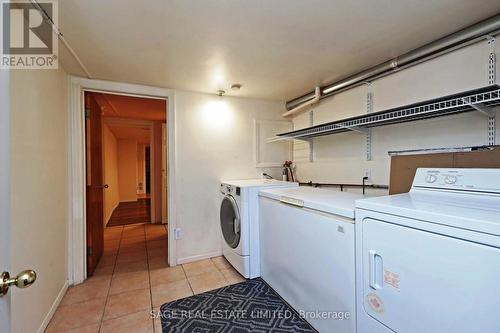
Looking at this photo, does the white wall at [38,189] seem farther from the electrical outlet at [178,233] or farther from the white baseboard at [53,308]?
the electrical outlet at [178,233]

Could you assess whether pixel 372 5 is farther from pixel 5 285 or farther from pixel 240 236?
pixel 240 236

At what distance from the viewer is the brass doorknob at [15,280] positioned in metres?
0.58

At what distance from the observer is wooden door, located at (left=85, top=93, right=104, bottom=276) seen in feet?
7.91

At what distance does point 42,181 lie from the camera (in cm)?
165

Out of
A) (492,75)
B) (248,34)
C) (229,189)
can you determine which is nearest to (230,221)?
(229,189)

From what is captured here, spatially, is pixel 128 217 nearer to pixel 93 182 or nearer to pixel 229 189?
pixel 93 182

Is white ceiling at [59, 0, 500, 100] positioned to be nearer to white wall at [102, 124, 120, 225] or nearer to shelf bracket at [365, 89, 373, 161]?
shelf bracket at [365, 89, 373, 161]

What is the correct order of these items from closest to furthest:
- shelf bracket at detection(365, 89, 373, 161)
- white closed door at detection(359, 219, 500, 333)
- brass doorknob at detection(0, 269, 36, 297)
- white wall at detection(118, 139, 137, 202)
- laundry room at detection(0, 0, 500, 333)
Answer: brass doorknob at detection(0, 269, 36, 297) < white closed door at detection(359, 219, 500, 333) < laundry room at detection(0, 0, 500, 333) < shelf bracket at detection(365, 89, 373, 161) < white wall at detection(118, 139, 137, 202)

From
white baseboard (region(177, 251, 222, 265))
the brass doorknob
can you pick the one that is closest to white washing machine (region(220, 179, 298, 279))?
white baseboard (region(177, 251, 222, 265))

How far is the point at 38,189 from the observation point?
1.58 m

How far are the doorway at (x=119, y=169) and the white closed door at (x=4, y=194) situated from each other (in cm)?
205

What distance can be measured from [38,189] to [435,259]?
7.58 feet

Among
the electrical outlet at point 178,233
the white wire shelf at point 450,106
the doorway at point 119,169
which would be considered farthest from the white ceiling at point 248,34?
the electrical outlet at point 178,233

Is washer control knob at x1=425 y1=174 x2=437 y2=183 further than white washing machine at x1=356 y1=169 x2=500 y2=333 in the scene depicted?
Yes
